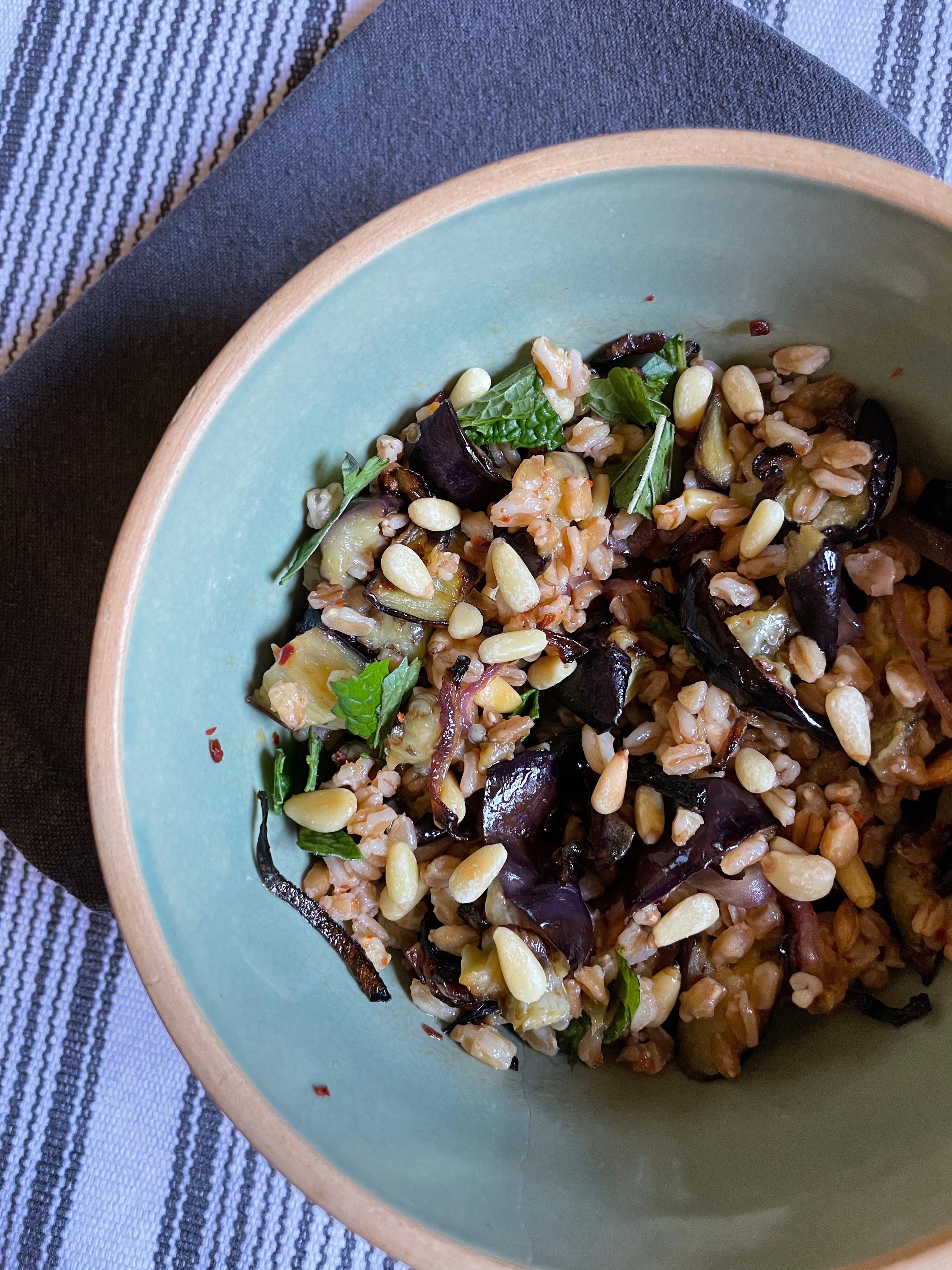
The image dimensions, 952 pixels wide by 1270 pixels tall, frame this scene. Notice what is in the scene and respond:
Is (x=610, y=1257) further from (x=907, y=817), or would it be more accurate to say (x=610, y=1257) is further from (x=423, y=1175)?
(x=907, y=817)

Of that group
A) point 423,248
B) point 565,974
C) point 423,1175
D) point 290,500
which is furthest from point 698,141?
point 423,1175

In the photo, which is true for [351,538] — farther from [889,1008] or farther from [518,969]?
[889,1008]

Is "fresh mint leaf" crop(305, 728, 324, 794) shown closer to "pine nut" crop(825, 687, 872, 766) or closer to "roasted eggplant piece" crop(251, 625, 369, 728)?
"roasted eggplant piece" crop(251, 625, 369, 728)

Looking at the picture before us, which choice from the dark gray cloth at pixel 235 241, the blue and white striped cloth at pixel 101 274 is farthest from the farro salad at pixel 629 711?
the blue and white striped cloth at pixel 101 274

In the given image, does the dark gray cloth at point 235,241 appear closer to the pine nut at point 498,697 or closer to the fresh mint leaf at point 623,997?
the pine nut at point 498,697

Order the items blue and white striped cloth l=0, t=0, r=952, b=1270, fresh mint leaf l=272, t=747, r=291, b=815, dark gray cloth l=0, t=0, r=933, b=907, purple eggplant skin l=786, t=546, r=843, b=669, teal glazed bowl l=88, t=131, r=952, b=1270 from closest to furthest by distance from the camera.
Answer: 1. teal glazed bowl l=88, t=131, r=952, b=1270
2. purple eggplant skin l=786, t=546, r=843, b=669
3. fresh mint leaf l=272, t=747, r=291, b=815
4. dark gray cloth l=0, t=0, r=933, b=907
5. blue and white striped cloth l=0, t=0, r=952, b=1270

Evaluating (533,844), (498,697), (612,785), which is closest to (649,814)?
(612,785)

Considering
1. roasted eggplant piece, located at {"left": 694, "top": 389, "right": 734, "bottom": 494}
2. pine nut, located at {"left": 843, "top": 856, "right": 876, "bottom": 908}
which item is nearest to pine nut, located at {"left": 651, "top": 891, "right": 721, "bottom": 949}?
pine nut, located at {"left": 843, "top": 856, "right": 876, "bottom": 908}
